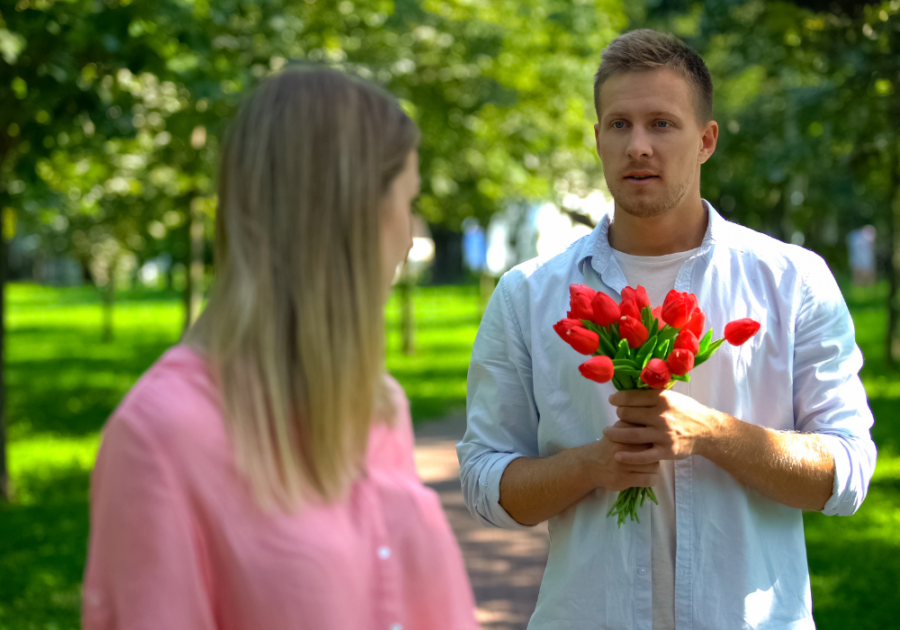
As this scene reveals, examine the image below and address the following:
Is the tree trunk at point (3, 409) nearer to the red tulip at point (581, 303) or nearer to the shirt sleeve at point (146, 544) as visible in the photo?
the red tulip at point (581, 303)

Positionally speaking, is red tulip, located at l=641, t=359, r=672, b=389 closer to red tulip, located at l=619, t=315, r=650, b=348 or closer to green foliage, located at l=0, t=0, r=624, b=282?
red tulip, located at l=619, t=315, r=650, b=348

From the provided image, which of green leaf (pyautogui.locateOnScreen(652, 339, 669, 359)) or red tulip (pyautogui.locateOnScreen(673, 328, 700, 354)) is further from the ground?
red tulip (pyautogui.locateOnScreen(673, 328, 700, 354))

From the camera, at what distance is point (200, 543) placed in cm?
135

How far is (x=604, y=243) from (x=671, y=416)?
619 millimetres

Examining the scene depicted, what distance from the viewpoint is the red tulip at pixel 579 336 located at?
6.65 ft

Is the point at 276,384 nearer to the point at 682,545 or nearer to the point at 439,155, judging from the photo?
the point at 682,545

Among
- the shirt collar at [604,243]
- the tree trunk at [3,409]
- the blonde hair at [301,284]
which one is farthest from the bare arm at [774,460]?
the tree trunk at [3,409]

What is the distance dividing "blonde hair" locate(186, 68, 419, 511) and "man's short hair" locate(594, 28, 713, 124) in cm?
100

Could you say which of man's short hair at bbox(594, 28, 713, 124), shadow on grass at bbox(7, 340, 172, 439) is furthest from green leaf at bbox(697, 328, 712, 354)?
shadow on grass at bbox(7, 340, 172, 439)

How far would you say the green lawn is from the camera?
244 inches

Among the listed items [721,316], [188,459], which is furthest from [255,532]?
[721,316]

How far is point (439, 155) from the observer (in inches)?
551

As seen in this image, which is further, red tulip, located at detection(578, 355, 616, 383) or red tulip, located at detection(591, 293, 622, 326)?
red tulip, located at detection(591, 293, 622, 326)

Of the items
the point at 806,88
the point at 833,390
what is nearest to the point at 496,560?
the point at 833,390
